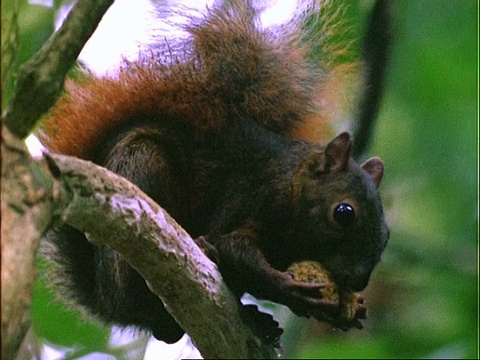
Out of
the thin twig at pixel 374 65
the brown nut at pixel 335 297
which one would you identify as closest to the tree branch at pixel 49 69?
the brown nut at pixel 335 297

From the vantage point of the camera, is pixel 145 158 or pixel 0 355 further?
pixel 145 158

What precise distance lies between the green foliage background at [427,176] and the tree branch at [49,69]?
1.50 meters

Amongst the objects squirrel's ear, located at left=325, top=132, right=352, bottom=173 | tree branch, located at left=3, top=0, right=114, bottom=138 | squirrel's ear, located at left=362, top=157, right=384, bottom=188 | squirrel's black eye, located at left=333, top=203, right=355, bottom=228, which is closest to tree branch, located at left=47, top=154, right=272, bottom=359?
tree branch, located at left=3, top=0, right=114, bottom=138

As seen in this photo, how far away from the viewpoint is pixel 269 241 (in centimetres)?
300

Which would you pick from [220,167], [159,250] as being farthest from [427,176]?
[159,250]

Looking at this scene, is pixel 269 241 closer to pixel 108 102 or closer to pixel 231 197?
pixel 231 197

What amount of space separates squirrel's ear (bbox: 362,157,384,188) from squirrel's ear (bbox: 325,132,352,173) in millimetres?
261

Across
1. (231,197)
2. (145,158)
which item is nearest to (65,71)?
(145,158)

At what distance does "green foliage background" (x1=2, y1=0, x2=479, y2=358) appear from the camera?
3160mm

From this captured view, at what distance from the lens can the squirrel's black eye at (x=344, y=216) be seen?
294 centimetres

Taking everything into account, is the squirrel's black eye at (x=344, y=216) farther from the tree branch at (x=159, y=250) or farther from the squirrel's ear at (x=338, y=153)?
the tree branch at (x=159, y=250)

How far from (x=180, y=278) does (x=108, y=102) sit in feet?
3.10

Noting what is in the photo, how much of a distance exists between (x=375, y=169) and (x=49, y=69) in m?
1.88

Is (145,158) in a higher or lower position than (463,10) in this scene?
lower
